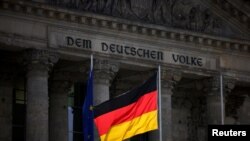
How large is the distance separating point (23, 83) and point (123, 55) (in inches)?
214

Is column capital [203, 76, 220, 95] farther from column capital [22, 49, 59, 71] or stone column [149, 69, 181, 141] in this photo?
column capital [22, 49, 59, 71]

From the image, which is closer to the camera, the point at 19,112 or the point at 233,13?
the point at 19,112

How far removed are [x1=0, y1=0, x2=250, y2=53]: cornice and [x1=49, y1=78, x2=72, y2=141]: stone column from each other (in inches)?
172

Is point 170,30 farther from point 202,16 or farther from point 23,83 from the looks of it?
point 23,83

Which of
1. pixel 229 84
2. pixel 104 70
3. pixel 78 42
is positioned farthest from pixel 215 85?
pixel 78 42

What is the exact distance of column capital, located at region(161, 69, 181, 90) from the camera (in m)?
52.6

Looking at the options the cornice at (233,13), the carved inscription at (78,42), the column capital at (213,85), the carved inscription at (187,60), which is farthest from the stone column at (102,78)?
the cornice at (233,13)

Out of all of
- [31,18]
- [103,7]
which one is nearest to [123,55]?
[103,7]

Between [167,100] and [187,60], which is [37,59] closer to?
[167,100]

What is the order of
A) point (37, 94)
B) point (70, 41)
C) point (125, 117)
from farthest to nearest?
point (70, 41) → point (37, 94) → point (125, 117)

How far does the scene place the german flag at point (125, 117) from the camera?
121 ft

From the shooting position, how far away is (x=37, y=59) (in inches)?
1869

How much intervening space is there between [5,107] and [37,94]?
13.7ft

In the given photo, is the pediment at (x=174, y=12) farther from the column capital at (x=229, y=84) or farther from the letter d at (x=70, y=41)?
the column capital at (x=229, y=84)
